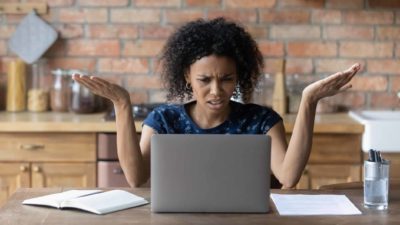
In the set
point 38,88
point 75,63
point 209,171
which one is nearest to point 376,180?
point 209,171

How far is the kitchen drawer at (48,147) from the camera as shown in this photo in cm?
315

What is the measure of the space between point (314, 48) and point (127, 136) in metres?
1.72

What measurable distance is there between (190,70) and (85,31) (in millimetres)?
1498

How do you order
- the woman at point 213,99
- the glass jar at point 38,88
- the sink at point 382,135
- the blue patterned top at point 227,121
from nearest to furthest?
the woman at point 213,99, the blue patterned top at point 227,121, the sink at point 382,135, the glass jar at point 38,88

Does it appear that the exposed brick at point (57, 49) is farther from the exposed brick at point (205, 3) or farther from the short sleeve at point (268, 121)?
the short sleeve at point (268, 121)

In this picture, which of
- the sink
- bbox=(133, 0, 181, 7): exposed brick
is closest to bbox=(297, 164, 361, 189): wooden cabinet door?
the sink

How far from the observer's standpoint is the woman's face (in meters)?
2.16

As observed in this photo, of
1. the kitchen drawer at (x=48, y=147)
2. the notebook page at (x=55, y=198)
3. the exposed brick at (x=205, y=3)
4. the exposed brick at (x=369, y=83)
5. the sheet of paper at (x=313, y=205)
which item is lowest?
the kitchen drawer at (x=48, y=147)

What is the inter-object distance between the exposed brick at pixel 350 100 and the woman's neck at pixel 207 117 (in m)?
1.42

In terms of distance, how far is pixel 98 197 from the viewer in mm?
1892

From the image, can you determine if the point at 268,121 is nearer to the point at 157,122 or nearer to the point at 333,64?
the point at 157,122

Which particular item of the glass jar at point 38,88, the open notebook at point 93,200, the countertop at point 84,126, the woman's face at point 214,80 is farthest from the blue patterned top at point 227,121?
the glass jar at point 38,88

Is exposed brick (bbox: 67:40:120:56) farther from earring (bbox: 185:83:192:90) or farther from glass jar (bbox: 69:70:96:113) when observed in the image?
earring (bbox: 185:83:192:90)

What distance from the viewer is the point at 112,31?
363cm
